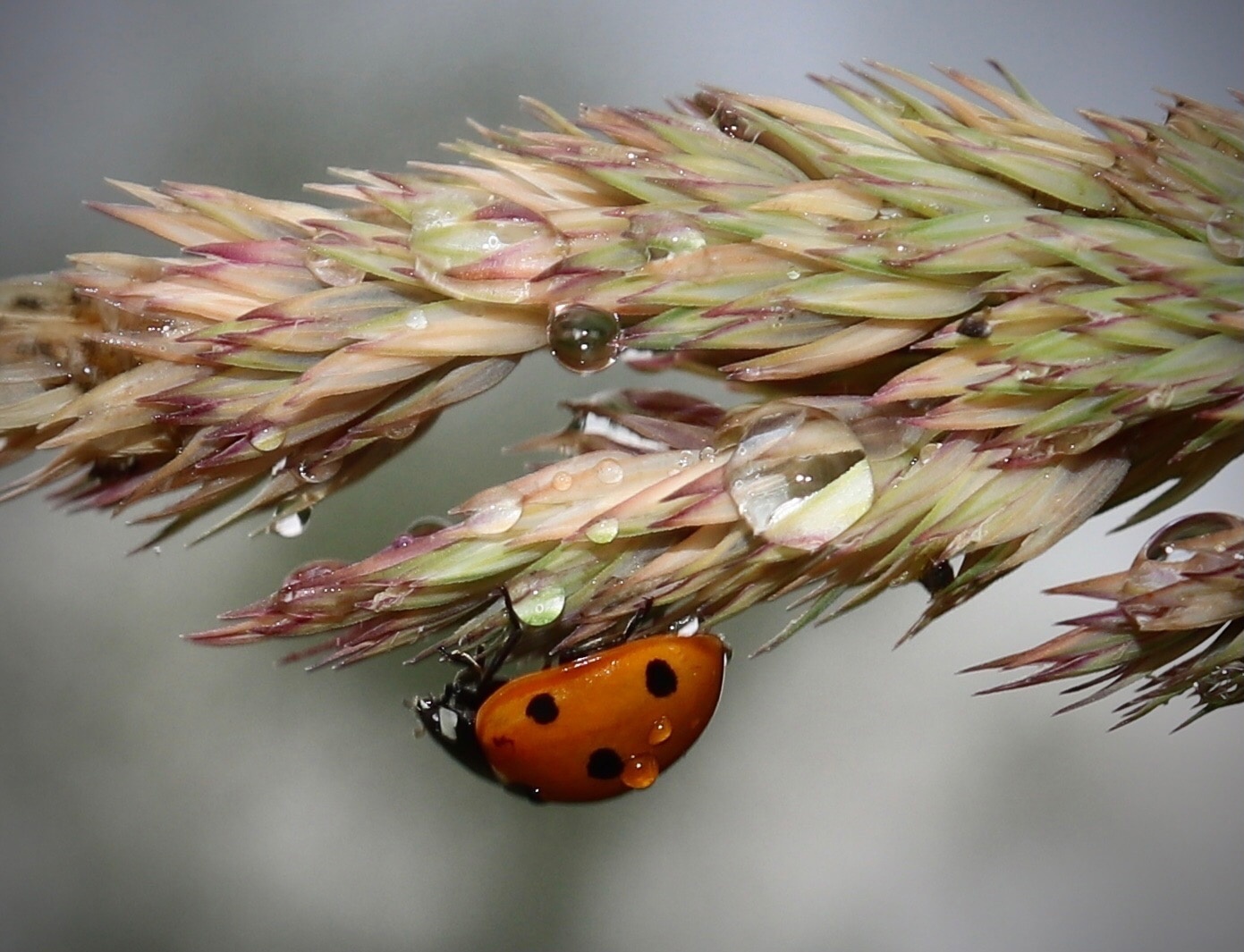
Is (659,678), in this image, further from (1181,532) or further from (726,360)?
(1181,532)

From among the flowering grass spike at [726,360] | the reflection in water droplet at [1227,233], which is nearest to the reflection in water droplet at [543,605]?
the flowering grass spike at [726,360]

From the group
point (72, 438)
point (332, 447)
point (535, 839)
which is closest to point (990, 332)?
point (332, 447)

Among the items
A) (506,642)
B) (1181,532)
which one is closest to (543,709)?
(506,642)

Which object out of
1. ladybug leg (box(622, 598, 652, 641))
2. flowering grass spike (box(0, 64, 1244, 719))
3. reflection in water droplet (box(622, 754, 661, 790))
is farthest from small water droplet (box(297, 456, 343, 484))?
reflection in water droplet (box(622, 754, 661, 790))

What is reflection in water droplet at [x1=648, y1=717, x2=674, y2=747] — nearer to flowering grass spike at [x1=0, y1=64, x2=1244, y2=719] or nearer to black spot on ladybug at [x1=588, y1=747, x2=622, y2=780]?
black spot on ladybug at [x1=588, y1=747, x2=622, y2=780]

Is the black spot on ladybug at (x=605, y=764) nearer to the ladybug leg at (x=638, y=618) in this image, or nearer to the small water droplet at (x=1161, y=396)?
the ladybug leg at (x=638, y=618)

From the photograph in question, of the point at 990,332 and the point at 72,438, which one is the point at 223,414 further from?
the point at 990,332
